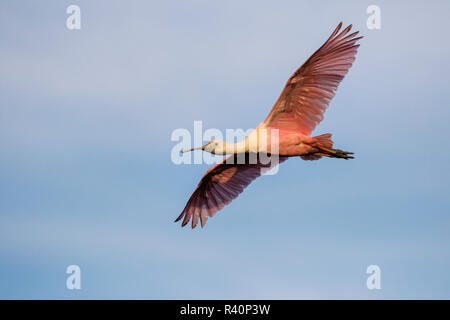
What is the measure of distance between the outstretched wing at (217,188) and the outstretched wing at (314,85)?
2.51 meters

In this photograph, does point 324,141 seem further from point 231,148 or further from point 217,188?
point 217,188

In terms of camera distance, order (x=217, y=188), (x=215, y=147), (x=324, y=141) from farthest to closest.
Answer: (x=217, y=188), (x=215, y=147), (x=324, y=141)

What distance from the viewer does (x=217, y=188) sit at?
67.1 feet

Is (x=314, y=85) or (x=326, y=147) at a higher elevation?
(x=314, y=85)

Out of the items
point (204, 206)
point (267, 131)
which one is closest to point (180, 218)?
point (204, 206)

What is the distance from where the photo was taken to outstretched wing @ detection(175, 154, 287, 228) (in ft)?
66.1

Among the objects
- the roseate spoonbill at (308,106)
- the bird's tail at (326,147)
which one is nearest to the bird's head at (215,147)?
the roseate spoonbill at (308,106)

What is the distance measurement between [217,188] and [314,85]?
4.53 m

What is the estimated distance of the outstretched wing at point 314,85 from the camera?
1727 centimetres

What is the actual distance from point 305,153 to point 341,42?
8.84 feet

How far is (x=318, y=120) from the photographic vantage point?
17.8 meters

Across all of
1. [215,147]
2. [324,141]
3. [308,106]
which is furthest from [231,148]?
[324,141]

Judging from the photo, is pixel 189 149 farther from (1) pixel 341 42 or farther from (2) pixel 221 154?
(1) pixel 341 42

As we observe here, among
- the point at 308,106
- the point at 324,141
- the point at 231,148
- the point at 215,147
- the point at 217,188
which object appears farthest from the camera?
the point at 217,188
